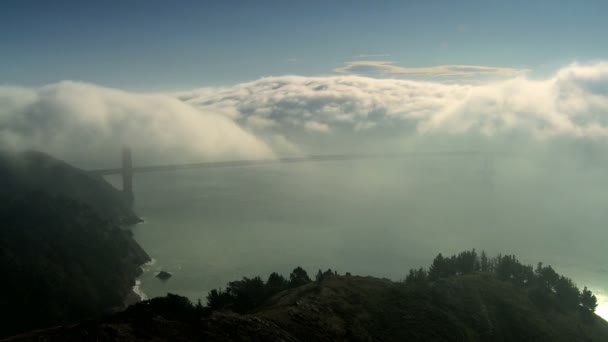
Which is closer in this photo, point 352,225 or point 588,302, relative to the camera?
point 588,302

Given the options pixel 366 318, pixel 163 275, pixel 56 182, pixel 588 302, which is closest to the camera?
pixel 366 318

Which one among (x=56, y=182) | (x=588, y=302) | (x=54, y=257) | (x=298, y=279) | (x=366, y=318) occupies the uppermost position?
(x=56, y=182)

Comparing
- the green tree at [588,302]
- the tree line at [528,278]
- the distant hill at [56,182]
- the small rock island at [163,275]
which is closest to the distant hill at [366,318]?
the green tree at [588,302]

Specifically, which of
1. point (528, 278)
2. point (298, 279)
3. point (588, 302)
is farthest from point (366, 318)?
point (528, 278)

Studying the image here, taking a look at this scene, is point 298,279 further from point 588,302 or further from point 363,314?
point 588,302

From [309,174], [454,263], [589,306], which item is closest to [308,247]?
[454,263]

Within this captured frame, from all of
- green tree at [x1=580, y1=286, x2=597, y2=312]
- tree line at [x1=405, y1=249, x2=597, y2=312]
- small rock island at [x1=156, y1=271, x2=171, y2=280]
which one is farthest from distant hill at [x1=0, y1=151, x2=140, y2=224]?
green tree at [x1=580, y1=286, x2=597, y2=312]

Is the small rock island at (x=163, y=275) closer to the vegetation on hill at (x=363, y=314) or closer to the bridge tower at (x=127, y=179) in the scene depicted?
the vegetation on hill at (x=363, y=314)
